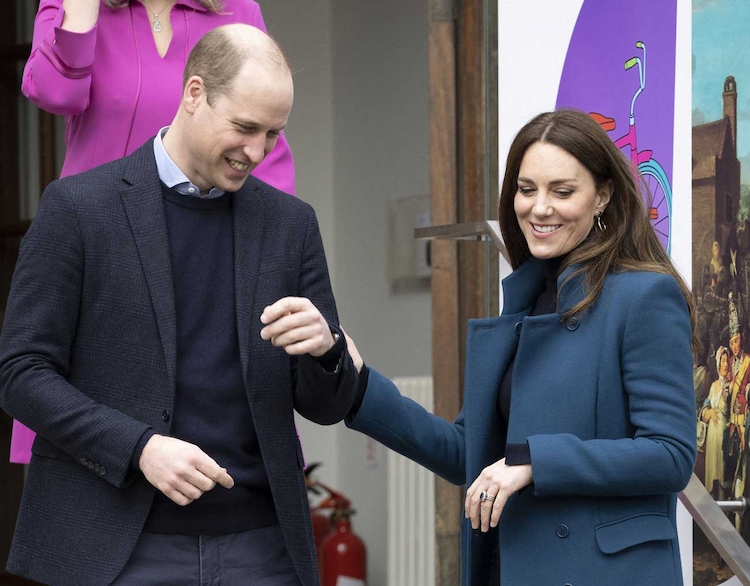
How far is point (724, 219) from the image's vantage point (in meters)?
2.54

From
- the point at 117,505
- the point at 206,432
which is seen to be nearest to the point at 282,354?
A: the point at 206,432

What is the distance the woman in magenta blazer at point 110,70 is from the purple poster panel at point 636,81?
0.89 m

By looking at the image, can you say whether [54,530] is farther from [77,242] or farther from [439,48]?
[439,48]

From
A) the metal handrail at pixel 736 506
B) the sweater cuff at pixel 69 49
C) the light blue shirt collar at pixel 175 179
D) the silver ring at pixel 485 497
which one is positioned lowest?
the metal handrail at pixel 736 506

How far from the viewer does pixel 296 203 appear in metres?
1.94

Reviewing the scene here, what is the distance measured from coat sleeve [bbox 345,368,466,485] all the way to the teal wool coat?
14 centimetres

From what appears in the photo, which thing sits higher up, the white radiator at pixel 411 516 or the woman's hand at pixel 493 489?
the woman's hand at pixel 493 489

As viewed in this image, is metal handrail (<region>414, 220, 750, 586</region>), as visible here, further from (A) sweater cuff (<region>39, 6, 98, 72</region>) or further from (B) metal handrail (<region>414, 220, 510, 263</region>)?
(A) sweater cuff (<region>39, 6, 98, 72</region>)

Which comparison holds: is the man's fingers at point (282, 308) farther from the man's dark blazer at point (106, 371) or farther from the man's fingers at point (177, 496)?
the man's fingers at point (177, 496)


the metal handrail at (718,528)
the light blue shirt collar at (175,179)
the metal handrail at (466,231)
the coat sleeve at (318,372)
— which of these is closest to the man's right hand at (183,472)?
the coat sleeve at (318,372)

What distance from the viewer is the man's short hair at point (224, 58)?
178 cm

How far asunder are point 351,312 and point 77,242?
166 inches

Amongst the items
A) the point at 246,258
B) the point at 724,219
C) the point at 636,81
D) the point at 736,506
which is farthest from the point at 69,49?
the point at 736,506

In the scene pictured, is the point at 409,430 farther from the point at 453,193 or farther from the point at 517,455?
the point at 453,193
